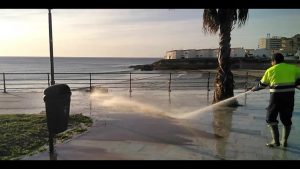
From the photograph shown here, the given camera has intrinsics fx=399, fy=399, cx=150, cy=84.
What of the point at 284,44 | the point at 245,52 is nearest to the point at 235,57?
the point at 245,52

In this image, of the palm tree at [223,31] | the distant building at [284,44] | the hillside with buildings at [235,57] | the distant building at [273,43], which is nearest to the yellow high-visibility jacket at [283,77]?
the palm tree at [223,31]

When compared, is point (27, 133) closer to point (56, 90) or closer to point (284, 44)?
point (56, 90)

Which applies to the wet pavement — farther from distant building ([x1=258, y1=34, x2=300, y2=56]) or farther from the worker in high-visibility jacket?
distant building ([x1=258, y1=34, x2=300, y2=56])

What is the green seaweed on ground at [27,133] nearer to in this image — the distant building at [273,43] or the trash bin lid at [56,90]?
the trash bin lid at [56,90]

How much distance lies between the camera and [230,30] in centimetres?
1328

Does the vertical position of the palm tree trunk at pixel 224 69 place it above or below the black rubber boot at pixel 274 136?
above

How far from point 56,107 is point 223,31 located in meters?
7.60

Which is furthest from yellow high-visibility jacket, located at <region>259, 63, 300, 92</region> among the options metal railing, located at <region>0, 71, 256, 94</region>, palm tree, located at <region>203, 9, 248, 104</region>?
metal railing, located at <region>0, 71, 256, 94</region>

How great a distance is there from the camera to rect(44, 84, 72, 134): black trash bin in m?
7.12

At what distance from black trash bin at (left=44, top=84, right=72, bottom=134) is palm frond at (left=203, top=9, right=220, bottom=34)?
7.02m

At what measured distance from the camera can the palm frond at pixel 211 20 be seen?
13024 millimetres

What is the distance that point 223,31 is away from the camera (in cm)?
1321

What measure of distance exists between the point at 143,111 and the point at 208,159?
229 inches

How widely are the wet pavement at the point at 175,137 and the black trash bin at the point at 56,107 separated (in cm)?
41
